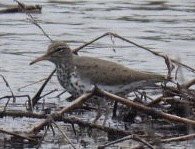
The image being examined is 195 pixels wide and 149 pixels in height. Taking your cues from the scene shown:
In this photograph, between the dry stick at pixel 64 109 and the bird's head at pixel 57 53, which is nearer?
the dry stick at pixel 64 109

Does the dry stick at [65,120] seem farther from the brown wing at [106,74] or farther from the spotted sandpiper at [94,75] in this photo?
→ the brown wing at [106,74]

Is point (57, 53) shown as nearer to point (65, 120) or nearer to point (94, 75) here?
point (94, 75)

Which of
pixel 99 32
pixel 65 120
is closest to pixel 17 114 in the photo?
pixel 65 120

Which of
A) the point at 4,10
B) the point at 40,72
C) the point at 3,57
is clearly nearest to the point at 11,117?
the point at 40,72

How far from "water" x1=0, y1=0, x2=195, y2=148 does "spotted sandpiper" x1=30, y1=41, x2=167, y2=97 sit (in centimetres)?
125

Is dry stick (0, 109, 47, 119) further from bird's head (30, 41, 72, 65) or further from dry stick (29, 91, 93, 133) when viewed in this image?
dry stick (29, 91, 93, 133)

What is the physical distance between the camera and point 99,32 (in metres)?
14.7

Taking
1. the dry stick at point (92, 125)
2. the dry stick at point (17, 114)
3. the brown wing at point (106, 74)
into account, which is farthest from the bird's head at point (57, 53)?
the dry stick at point (92, 125)

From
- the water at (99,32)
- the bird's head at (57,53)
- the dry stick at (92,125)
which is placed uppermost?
the bird's head at (57,53)

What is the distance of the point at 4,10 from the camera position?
1631 cm

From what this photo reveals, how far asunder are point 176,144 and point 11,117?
1881mm

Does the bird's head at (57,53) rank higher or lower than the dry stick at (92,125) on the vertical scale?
higher

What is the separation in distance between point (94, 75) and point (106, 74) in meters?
0.12

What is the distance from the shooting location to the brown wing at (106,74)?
9031mm
